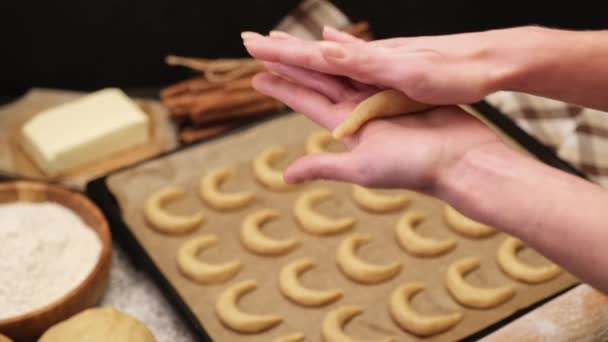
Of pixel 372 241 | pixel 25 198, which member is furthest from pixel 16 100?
pixel 372 241

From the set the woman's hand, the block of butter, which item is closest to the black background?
the block of butter

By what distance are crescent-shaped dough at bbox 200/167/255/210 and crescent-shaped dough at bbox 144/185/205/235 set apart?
40 mm

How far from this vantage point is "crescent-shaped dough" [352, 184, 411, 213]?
1598 millimetres

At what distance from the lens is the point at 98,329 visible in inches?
46.5

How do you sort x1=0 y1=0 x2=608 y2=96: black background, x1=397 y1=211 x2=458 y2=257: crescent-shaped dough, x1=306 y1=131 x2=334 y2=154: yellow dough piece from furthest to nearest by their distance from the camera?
1. x1=0 y1=0 x2=608 y2=96: black background
2. x1=306 y1=131 x2=334 y2=154: yellow dough piece
3. x1=397 y1=211 x2=458 y2=257: crescent-shaped dough

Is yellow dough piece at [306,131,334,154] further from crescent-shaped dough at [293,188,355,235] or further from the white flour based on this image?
the white flour

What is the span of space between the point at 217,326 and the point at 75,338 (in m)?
0.29

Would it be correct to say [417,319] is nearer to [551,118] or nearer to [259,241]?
[259,241]

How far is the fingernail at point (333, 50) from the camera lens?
1027 millimetres

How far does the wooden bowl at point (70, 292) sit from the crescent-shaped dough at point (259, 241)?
285 millimetres

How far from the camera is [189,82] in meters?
1.87

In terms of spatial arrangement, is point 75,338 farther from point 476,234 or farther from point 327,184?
point 476,234

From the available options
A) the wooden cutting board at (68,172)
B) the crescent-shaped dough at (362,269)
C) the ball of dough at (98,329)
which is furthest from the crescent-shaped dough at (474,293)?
the wooden cutting board at (68,172)

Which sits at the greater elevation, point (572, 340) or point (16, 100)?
point (572, 340)
